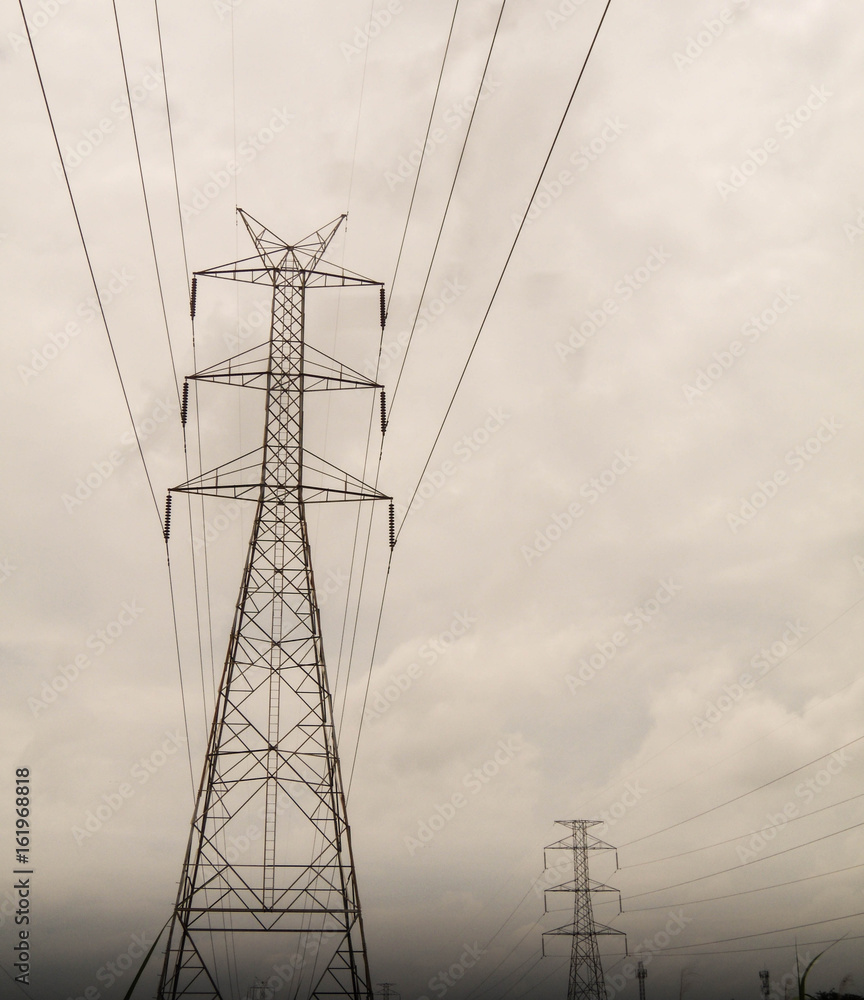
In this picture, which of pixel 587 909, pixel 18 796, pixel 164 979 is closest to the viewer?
pixel 164 979

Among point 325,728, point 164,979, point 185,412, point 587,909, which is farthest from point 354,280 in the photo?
point 587,909

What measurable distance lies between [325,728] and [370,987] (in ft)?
21.6

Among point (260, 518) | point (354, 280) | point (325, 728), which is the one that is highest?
point (354, 280)

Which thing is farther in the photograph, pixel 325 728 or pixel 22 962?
pixel 22 962

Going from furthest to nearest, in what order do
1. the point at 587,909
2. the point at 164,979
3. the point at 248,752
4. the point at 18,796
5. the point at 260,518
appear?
the point at 587,909, the point at 18,796, the point at 260,518, the point at 248,752, the point at 164,979

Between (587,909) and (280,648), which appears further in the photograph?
(587,909)

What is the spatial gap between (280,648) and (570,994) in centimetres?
4774

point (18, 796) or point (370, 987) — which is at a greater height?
point (18, 796)

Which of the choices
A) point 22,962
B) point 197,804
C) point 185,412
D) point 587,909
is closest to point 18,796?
point 22,962

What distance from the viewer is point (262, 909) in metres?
23.2

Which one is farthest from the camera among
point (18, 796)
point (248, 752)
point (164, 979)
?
point (18, 796)

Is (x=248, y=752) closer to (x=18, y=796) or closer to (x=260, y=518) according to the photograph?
(x=260, y=518)

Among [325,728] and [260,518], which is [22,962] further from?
[260,518]

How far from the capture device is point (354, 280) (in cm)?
3094
